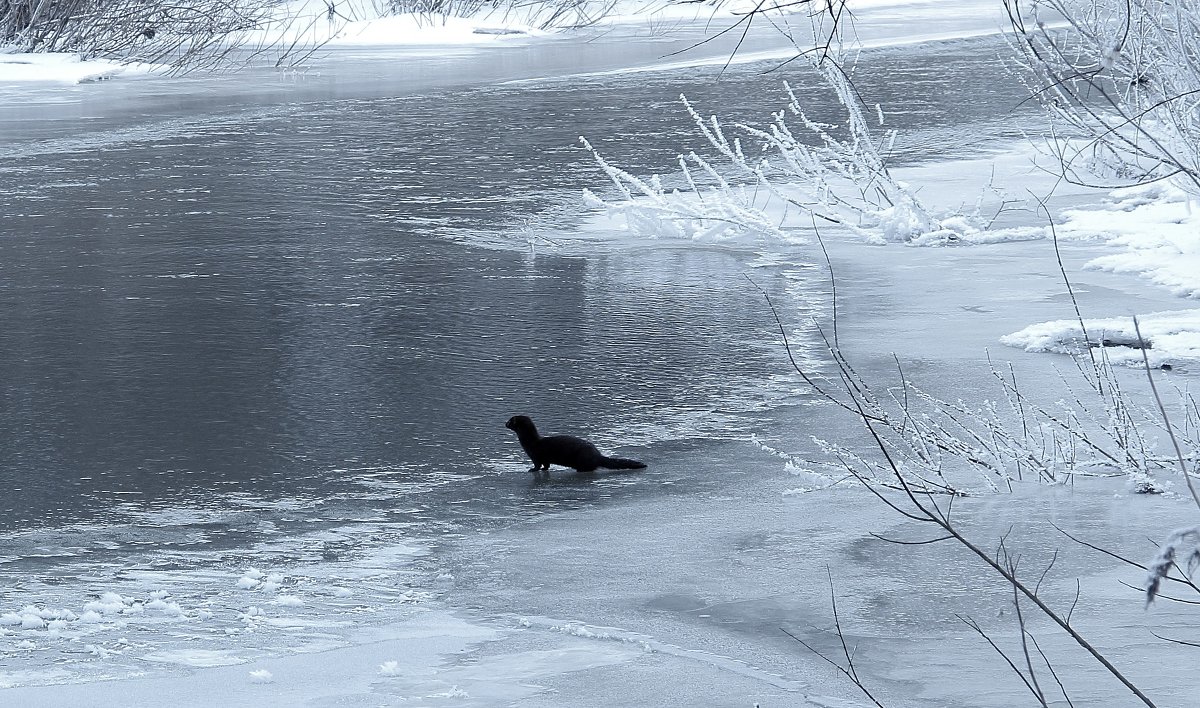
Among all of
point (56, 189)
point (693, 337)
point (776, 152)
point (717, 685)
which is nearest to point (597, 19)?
point (776, 152)

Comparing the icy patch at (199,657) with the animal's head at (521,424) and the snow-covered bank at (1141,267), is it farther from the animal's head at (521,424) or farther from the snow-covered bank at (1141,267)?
the snow-covered bank at (1141,267)

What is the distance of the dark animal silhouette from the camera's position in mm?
5734

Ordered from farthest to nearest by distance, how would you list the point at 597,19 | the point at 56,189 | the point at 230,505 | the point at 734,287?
1. the point at 597,19
2. the point at 56,189
3. the point at 734,287
4. the point at 230,505

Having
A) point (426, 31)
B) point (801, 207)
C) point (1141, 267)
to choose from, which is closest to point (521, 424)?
point (1141, 267)

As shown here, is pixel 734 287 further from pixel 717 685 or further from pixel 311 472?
pixel 717 685

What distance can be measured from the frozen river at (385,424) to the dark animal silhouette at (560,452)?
0.08 m

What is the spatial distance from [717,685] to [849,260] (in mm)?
6451

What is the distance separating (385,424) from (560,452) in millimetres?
948

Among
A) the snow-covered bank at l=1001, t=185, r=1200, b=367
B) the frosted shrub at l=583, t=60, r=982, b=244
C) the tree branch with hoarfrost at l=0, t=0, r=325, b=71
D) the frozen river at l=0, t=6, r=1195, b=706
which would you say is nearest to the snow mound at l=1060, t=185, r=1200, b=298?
the snow-covered bank at l=1001, t=185, r=1200, b=367

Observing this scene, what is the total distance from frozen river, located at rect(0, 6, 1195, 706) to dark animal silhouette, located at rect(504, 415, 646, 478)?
85 mm

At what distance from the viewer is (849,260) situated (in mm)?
10039

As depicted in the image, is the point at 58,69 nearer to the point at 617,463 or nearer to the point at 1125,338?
the point at 1125,338

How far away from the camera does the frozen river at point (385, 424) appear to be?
14.1ft

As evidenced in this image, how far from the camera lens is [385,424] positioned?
6371mm
